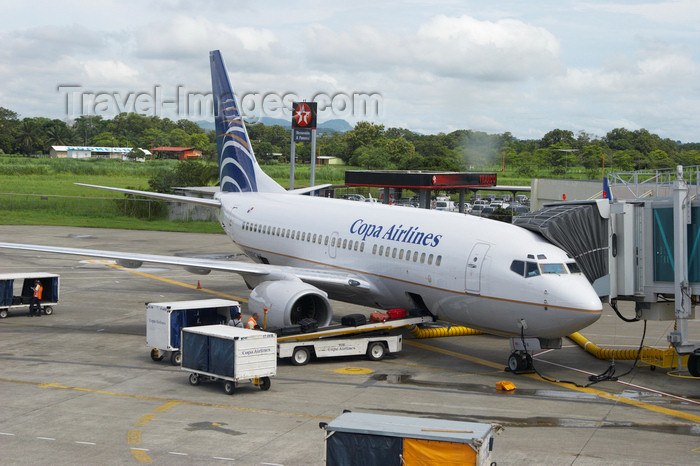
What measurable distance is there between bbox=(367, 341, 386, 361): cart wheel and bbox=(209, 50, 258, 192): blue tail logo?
1631 centimetres

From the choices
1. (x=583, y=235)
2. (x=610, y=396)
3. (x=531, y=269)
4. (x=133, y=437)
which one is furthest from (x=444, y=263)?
(x=133, y=437)

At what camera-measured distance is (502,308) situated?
2352cm

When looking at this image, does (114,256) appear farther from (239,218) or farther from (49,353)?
(239,218)

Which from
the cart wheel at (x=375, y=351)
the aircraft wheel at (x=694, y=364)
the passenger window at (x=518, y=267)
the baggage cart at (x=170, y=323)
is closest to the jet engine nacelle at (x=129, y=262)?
the baggage cart at (x=170, y=323)

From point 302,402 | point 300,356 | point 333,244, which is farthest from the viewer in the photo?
point 333,244

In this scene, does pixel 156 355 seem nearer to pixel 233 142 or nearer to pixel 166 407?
pixel 166 407

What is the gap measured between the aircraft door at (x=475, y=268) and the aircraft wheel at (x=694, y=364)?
694cm

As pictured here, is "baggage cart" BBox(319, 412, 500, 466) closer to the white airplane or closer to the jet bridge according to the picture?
the white airplane

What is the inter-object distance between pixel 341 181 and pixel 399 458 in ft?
316

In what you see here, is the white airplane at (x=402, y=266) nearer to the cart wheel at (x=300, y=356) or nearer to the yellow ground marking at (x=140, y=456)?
the cart wheel at (x=300, y=356)

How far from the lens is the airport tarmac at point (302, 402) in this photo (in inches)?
664

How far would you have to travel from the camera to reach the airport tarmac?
16859 millimetres

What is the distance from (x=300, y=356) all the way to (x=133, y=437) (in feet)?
27.6

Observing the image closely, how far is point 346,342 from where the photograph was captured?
84.5 ft
